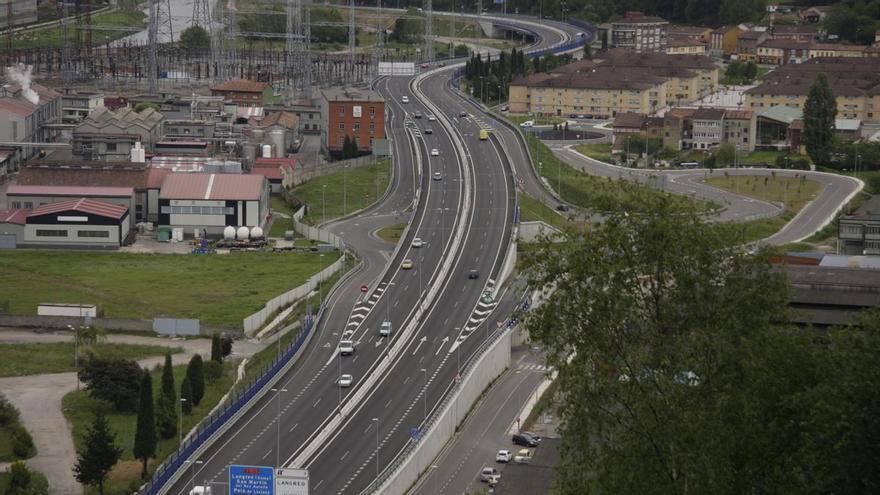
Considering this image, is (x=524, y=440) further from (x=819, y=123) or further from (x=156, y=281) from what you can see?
(x=819, y=123)

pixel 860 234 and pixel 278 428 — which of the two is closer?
pixel 278 428

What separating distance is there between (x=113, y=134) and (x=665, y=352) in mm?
32807

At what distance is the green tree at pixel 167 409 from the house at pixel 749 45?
5341 cm

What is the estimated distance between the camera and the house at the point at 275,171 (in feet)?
140

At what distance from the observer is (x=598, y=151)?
51.8 m

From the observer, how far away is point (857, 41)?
244 feet

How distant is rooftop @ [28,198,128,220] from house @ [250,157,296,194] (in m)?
5.41

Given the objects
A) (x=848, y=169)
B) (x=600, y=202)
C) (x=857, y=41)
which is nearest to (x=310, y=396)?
(x=600, y=202)

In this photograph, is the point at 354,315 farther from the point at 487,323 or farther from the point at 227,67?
the point at 227,67

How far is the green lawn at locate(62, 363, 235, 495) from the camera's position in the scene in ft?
73.2

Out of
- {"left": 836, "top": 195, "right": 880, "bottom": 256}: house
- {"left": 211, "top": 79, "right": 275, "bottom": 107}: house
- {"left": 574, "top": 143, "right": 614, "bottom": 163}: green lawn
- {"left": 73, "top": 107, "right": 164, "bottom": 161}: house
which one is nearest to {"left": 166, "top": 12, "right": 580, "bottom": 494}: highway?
{"left": 574, "top": 143, "right": 614, "bottom": 163}: green lawn

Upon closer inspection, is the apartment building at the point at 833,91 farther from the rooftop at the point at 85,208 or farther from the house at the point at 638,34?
the rooftop at the point at 85,208

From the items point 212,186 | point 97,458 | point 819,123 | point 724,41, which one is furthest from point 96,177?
point 724,41

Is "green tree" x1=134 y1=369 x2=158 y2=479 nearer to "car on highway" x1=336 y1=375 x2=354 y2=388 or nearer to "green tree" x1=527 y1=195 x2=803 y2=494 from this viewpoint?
"car on highway" x1=336 y1=375 x2=354 y2=388
